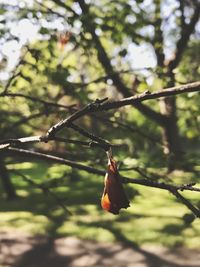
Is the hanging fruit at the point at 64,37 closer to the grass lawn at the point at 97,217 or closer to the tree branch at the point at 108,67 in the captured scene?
the tree branch at the point at 108,67

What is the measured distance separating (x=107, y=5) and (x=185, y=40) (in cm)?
435

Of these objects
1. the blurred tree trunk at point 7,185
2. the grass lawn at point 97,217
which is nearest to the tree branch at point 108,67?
the grass lawn at point 97,217

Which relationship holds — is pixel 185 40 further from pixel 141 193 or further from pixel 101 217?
pixel 101 217

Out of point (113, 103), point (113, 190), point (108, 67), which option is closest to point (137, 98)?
point (113, 103)

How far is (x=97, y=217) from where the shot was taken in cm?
904

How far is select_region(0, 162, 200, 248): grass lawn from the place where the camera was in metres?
7.91

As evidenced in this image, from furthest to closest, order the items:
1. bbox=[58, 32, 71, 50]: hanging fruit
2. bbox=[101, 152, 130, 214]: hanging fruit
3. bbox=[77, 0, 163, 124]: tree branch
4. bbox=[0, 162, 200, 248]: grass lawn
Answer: bbox=[0, 162, 200, 248]: grass lawn → bbox=[58, 32, 71, 50]: hanging fruit → bbox=[77, 0, 163, 124]: tree branch → bbox=[101, 152, 130, 214]: hanging fruit

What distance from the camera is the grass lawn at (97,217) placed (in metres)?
7.91

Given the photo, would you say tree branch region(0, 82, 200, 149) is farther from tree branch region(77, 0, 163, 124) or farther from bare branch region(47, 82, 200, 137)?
tree branch region(77, 0, 163, 124)

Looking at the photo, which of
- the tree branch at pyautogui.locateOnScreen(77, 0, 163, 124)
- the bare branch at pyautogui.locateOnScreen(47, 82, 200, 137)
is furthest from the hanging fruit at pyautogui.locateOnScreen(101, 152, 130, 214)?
the tree branch at pyautogui.locateOnScreen(77, 0, 163, 124)

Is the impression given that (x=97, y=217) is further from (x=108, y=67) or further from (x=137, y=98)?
(x=137, y=98)

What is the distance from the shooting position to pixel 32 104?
7.40 m

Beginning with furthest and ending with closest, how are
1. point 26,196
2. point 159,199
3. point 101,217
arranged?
point 26,196 → point 159,199 → point 101,217

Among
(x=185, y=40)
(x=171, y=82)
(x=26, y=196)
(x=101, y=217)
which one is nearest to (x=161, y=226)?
(x=101, y=217)
